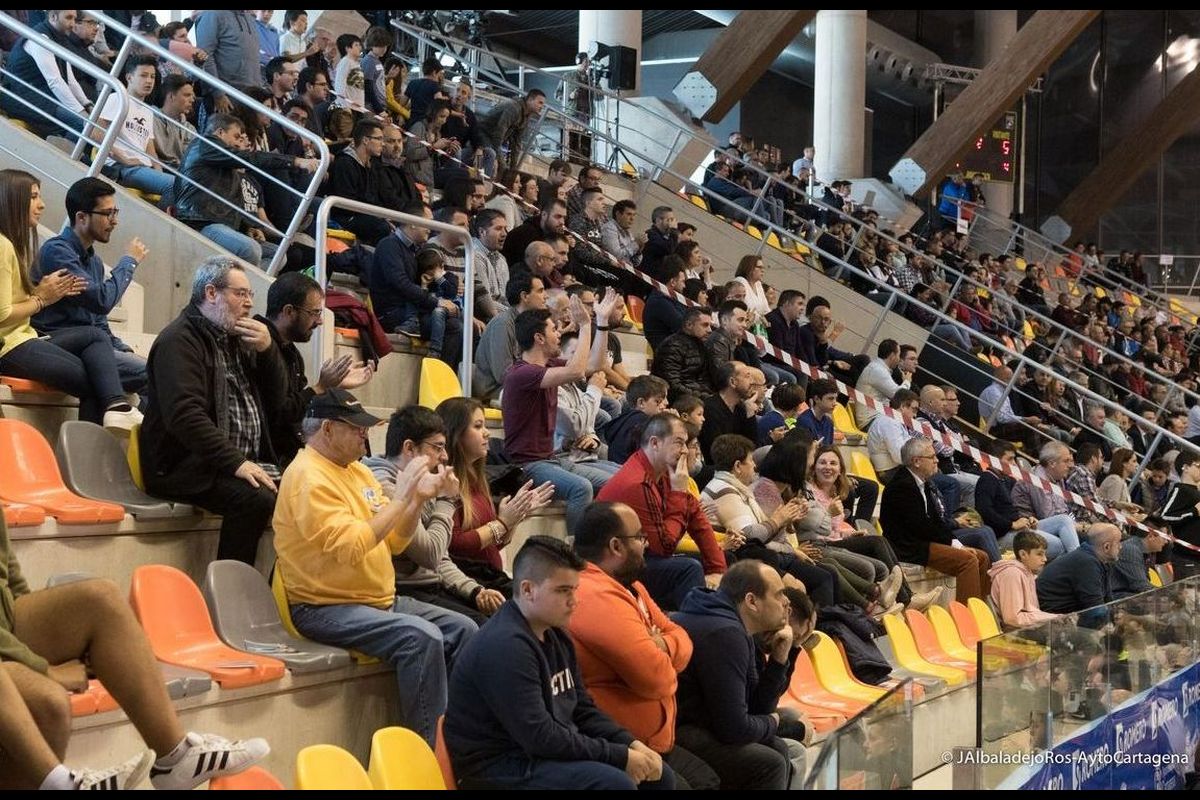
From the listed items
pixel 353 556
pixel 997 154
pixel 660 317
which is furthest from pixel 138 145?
pixel 997 154

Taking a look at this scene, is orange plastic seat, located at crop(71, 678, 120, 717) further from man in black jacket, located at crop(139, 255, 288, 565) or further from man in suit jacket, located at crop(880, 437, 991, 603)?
man in suit jacket, located at crop(880, 437, 991, 603)

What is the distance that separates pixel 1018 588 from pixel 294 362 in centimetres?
468

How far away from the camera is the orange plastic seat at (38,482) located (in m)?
4.34

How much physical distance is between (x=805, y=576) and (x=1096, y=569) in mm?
2604

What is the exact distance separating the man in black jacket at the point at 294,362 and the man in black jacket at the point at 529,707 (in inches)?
55.7

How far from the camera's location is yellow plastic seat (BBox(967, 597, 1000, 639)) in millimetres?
7971

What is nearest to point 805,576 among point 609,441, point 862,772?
point 609,441

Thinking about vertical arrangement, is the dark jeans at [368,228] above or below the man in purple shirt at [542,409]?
above

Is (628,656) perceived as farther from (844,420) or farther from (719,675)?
(844,420)

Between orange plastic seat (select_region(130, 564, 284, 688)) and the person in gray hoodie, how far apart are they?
691 millimetres

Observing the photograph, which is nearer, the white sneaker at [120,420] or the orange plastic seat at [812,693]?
the white sneaker at [120,420]

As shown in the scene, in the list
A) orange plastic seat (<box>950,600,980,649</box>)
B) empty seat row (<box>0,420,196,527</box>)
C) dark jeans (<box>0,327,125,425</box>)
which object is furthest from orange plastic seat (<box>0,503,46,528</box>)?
orange plastic seat (<box>950,600,980,649</box>)

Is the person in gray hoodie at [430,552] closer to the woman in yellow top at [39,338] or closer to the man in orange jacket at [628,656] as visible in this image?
the man in orange jacket at [628,656]

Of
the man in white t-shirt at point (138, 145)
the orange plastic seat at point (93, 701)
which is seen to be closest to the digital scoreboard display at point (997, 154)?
the man in white t-shirt at point (138, 145)
